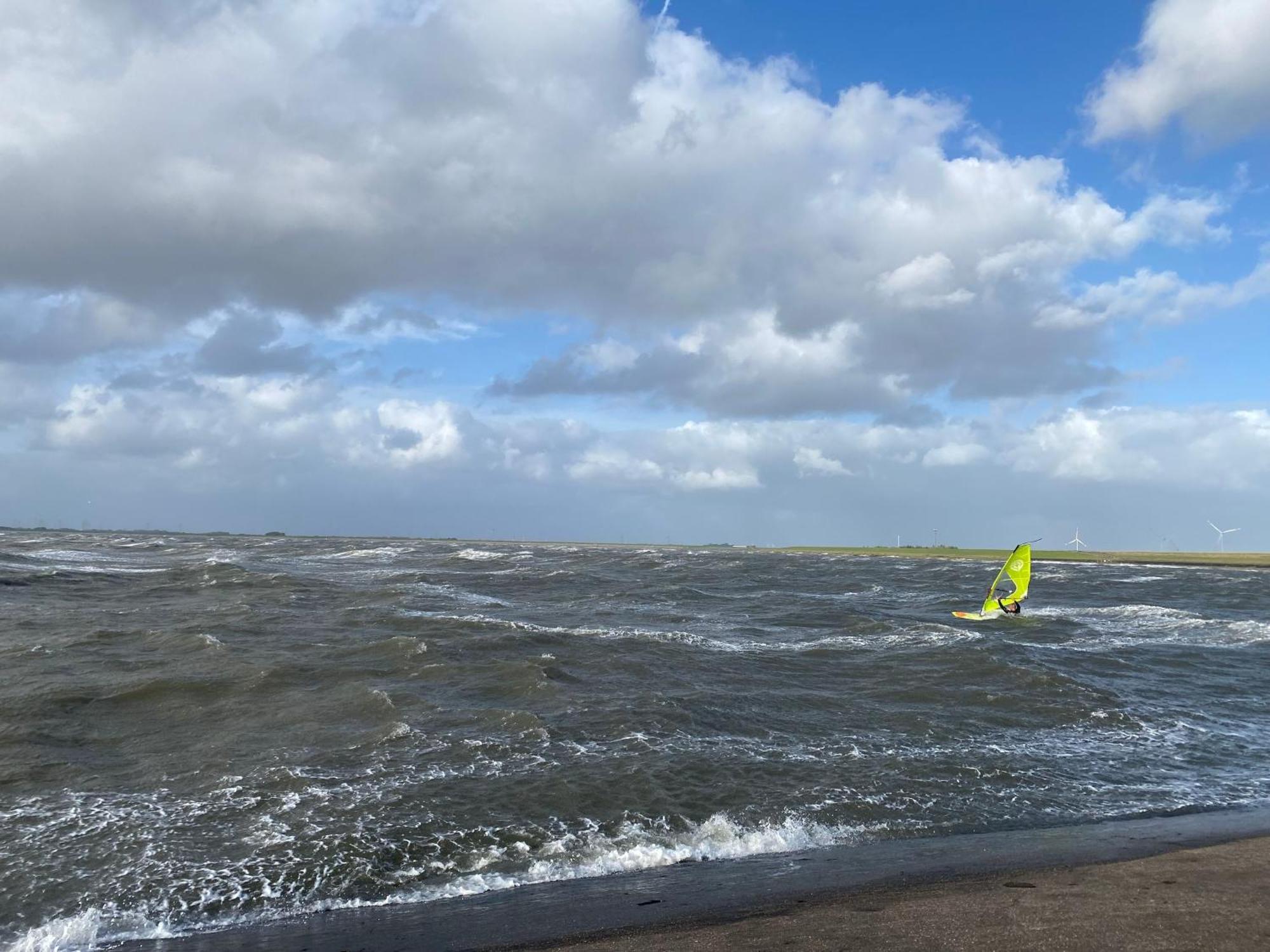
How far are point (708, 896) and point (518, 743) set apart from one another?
27.2ft

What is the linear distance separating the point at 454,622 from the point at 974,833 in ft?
84.4

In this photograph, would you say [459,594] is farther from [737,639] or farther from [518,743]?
[518,743]

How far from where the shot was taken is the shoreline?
9320 millimetres

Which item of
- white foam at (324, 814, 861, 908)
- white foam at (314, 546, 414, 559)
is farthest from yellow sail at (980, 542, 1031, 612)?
white foam at (314, 546, 414, 559)

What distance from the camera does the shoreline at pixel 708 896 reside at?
367 inches

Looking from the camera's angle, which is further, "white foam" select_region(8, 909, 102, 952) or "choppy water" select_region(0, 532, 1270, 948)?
"choppy water" select_region(0, 532, 1270, 948)

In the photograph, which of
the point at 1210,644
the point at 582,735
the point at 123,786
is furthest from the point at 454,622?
the point at 1210,644

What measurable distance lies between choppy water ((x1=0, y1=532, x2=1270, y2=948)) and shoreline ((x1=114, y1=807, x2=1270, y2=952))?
0.51m

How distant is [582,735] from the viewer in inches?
739

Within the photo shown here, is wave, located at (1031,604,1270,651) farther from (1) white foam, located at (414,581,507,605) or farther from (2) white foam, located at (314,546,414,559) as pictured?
(2) white foam, located at (314,546,414,559)

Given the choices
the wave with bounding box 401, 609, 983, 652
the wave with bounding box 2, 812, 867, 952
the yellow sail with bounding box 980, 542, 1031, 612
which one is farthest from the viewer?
the yellow sail with bounding box 980, 542, 1031, 612

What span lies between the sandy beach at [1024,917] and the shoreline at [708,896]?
7 cm

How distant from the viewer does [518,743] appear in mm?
18078

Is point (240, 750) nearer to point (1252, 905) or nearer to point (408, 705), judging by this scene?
point (408, 705)
